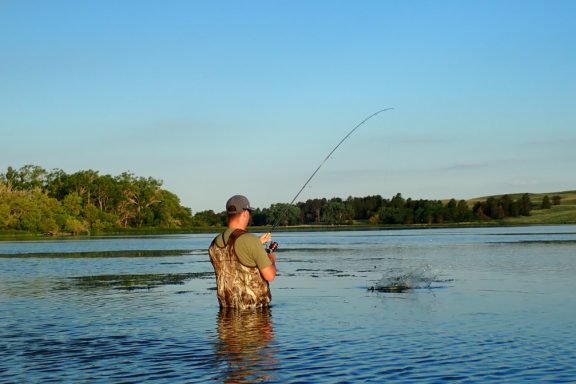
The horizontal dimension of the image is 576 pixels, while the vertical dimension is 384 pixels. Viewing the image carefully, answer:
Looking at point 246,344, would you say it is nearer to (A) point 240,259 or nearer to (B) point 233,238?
(A) point 240,259

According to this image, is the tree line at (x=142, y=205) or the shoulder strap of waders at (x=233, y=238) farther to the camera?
the tree line at (x=142, y=205)

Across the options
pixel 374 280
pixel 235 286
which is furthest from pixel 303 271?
pixel 235 286

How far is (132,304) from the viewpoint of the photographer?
1834cm

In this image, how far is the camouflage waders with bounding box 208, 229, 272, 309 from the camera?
1334cm

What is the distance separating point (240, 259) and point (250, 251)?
9.9 inches

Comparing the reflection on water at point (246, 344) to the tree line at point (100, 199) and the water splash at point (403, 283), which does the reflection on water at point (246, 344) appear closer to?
the water splash at point (403, 283)

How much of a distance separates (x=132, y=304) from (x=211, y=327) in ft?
16.7

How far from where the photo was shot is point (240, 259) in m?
13.2

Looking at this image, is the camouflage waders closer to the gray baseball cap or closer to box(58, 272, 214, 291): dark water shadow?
the gray baseball cap

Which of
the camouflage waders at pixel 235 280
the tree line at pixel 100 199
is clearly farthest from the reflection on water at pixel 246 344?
the tree line at pixel 100 199

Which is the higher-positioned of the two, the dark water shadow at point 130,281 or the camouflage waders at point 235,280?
the camouflage waders at point 235,280

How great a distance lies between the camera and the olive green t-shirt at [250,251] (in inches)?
514

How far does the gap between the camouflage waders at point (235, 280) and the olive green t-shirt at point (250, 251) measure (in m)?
0.08

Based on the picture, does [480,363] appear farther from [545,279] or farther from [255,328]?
[545,279]
